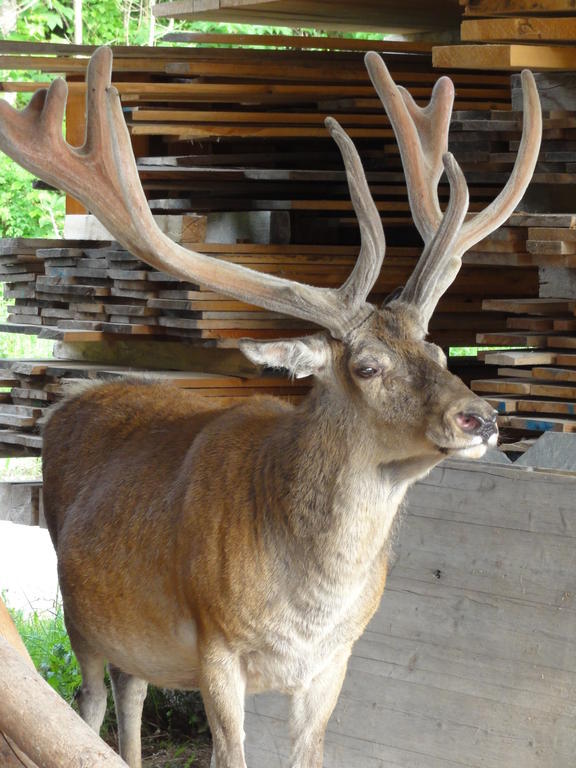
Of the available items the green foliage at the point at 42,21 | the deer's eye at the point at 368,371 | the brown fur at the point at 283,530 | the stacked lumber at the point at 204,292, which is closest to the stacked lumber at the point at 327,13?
the stacked lumber at the point at 204,292

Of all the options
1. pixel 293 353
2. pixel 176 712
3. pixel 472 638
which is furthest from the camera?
pixel 176 712

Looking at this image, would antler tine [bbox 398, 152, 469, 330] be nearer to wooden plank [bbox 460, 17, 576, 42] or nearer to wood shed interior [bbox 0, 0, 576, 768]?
wood shed interior [bbox 0, 0, 576, 768]

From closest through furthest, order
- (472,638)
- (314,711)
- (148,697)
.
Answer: (314,711)
(472,638)
(148,697)

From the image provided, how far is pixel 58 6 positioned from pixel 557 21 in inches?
713

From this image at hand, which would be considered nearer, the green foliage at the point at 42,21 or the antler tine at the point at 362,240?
the antler tine at the point at 362,240

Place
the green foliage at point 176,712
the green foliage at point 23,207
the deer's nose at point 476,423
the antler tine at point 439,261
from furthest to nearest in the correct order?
the green foliage at point 23,207 → the green foliage at point 176,712 → the antler tine at point 439,261 → the deer's nose at point 476,423

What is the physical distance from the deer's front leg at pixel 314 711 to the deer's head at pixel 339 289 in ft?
3.09

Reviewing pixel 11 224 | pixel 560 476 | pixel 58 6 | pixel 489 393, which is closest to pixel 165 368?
pixel 489 393

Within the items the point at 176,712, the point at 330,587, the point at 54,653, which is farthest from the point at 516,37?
the point at 54,653

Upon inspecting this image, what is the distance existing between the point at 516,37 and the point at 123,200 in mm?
1983

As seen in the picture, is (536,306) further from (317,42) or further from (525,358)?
(317,42)

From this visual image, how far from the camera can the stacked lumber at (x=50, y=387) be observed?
6.91m

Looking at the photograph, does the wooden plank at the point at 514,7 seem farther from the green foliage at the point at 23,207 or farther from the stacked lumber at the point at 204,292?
the green foliage at the point at 23,207

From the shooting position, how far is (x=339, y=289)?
15.2ft
